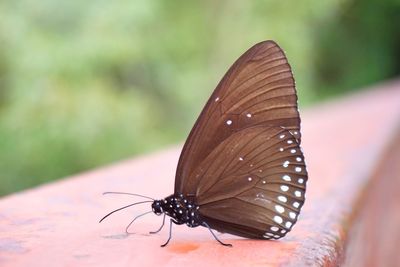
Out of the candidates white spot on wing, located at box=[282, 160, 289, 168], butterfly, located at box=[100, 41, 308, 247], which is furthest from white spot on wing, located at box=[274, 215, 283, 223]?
white spot on wing, located at box=[282, 160, 289, 168]

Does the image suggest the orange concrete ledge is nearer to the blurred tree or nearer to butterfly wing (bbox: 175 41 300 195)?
butterfly wing (bbox: 175 41 300 195)

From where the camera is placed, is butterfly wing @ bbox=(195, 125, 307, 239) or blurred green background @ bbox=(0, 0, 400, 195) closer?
butterfly wing @ bbox=(195, 125, 307, 239)

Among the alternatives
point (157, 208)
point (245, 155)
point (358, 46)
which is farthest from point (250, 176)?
point (358, 46)

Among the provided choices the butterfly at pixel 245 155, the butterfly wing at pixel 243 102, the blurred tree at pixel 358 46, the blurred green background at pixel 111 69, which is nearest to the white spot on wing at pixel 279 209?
the butterfly at pixel 245 155

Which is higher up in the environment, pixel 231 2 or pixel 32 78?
pixel 231 2

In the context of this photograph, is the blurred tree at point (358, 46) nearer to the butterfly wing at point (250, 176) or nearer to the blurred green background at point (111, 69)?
the blurred green background at point (111, 69)

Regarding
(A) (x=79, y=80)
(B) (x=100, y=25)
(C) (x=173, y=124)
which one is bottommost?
(C) (x=173, y=124)

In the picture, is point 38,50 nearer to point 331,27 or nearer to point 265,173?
point 265,173

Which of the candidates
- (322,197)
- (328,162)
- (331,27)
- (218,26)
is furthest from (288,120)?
(331,27)
